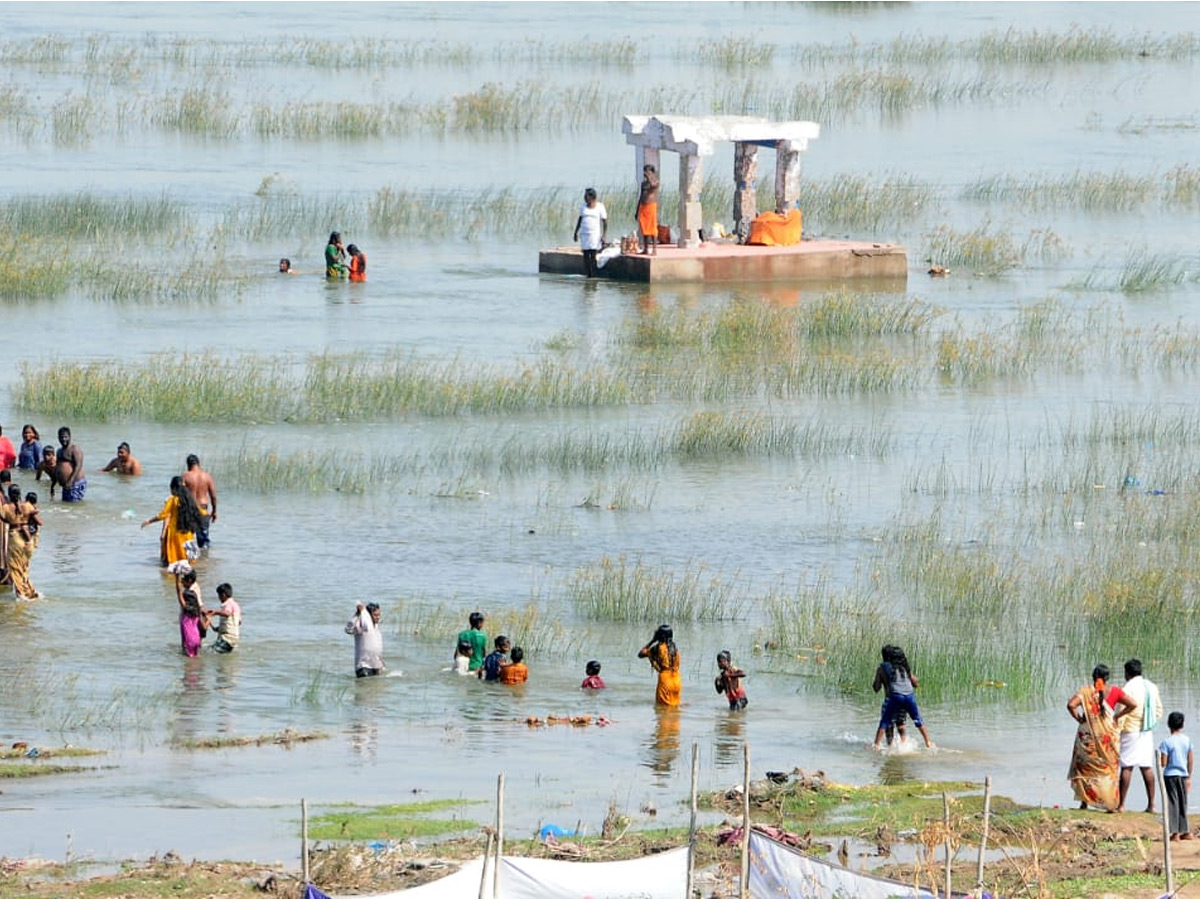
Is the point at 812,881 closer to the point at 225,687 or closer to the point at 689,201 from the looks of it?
the point at 225,687

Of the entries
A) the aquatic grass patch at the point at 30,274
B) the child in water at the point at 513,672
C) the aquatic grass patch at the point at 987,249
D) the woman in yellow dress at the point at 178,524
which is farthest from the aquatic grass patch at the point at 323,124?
the child in water at the point at 513,672

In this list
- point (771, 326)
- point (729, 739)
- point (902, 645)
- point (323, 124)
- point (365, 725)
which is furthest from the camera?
point (323, 124)

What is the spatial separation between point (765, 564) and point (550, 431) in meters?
5.48

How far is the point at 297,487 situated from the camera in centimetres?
2241

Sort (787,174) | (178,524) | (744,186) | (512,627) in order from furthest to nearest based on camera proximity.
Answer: (787,174), (744,186), (178,524), (512,627)

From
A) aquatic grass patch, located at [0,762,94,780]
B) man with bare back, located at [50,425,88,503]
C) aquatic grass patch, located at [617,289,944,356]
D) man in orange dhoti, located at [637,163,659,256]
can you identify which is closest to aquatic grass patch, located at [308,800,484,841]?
aquatic grass patch, located at [0,762,94,780]

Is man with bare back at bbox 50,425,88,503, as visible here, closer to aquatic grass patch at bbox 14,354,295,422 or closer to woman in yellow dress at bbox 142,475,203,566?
woman in yellow dress at bbox 142,475,203,566

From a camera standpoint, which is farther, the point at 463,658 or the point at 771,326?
the point at 771,326

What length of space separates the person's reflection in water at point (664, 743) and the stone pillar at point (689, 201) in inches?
786

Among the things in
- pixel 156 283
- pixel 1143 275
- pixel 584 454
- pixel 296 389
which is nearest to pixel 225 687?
pixel 584 454

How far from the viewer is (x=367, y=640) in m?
16.1

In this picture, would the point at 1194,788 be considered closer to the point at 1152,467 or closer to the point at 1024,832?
the point at 1024,832

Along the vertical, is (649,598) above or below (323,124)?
below

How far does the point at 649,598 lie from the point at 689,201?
700 inches
